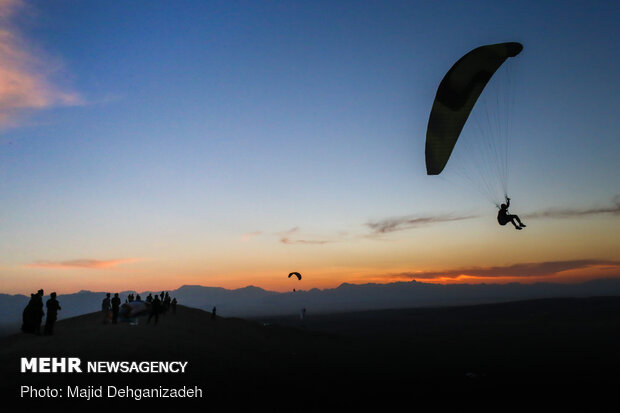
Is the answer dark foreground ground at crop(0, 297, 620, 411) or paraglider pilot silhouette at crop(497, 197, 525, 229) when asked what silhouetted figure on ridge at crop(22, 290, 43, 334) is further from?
paraglider pilot silhouette at crop(497, 197, 525, 229)

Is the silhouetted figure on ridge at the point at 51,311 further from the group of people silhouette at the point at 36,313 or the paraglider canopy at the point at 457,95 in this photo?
the paraglider canopy at the point at 457,95

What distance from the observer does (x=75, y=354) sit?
1496 centimetres

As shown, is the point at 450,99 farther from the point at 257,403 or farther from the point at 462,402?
the point at 257,403

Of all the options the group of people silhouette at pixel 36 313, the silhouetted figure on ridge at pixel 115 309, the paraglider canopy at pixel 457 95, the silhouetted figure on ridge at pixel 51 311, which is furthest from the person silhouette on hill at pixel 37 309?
the paraglider canopy at pixel 457 95

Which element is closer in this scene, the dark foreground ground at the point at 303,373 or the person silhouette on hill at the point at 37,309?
the dark foreground ground at the point at 303,373

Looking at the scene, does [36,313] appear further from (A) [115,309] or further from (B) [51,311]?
(A) [115,309]

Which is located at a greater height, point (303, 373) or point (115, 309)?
point (115, 309)

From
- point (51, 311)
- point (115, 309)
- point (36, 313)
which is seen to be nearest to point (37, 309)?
point (36, 313)

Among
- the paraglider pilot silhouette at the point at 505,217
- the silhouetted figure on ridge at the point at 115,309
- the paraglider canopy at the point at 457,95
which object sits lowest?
the silhouetted figure on ridge at the point at 115,309

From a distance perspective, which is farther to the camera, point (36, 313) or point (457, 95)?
point (457, 95)

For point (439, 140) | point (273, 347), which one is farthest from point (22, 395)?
point (439, 140)

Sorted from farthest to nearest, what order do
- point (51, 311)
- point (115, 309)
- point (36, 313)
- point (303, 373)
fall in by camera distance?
point (115, 309) < point (303, 373) < point (36, 313) < point (51, 311)

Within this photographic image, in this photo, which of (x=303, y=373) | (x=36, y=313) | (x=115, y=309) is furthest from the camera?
(x=115, y=309)

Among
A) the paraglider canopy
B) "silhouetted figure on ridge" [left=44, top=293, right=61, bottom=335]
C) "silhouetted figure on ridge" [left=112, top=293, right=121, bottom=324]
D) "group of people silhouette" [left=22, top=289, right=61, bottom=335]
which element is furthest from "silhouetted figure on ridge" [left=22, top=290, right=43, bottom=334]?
the paraglider canopy
